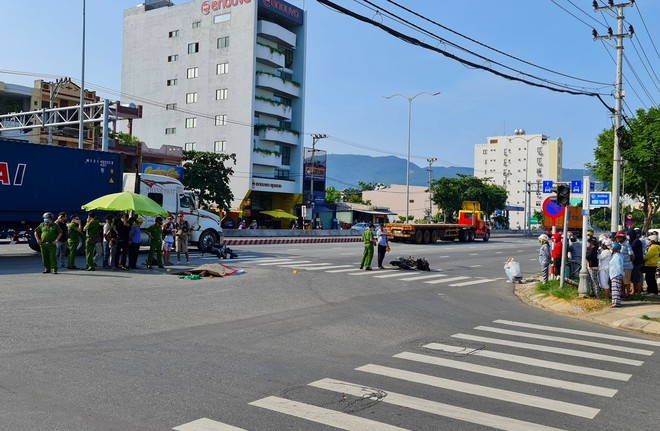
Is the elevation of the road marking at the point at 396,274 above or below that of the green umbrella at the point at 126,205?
below

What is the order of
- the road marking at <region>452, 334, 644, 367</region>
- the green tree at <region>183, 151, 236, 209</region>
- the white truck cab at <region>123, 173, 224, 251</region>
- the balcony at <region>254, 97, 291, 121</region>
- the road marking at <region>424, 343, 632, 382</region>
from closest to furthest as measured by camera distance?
the road marking at <region>424, 343, 632, 382</region>, the road marking at <region>452, 334, 644, 367</region>, the white truck cab at <region>123, 173, 224, 251</region>, the green tree at <region>183, 151, 236, 209</region>, the balcony at <region>254, 97, 291, 121</region>

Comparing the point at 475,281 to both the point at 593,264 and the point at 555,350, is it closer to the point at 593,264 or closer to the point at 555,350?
the point at 593,264

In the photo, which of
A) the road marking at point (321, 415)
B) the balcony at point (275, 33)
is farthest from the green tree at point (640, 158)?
the balcony at point (275, 33)

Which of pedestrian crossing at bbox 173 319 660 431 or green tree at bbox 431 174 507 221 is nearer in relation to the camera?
pedestrian crossing at bbox 173 319 660 431

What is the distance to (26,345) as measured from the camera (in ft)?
26.5

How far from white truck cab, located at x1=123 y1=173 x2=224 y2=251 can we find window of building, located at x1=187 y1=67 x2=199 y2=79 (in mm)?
43393

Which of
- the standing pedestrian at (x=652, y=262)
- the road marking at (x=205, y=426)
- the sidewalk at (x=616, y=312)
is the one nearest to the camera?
the road marking at (x=205, y=426)

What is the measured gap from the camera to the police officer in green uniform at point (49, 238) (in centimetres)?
1644

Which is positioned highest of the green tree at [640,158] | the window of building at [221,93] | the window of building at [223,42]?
the window of building at [223,42]

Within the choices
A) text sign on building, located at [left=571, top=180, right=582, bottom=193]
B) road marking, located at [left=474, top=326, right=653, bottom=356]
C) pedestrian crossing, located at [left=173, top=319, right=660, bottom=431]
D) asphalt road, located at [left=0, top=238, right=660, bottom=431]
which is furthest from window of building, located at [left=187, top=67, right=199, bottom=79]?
pedestrian crossing, located at [left=173, top=319, right=660, bottom=431]

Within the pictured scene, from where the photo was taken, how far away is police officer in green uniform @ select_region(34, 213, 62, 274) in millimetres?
16438

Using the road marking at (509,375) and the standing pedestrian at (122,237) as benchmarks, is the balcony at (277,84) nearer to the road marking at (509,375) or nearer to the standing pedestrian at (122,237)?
the standing pedestrian at (122,237)

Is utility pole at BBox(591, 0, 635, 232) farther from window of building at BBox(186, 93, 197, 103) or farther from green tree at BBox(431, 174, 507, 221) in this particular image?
green tree at BBox(431, 174, 507, 221)

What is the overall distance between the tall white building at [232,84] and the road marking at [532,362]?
173 feet
